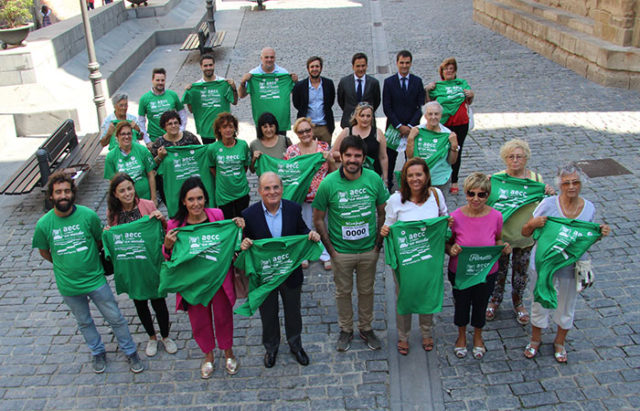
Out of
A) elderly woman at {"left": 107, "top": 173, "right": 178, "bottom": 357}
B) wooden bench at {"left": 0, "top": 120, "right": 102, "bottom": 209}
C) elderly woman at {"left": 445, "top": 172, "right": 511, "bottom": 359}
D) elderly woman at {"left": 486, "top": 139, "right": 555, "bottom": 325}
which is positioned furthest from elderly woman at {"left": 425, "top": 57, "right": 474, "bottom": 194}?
wooden bench at {"left": 0, "top": 120, "right": 102, "bottom": 209}

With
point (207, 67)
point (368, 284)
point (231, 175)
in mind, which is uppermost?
point (207, 67)

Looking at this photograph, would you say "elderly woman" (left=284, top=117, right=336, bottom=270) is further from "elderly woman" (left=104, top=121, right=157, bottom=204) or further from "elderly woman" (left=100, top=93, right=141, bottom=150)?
"elderly woman" (left=100, top=93, right=141, bottom=150)

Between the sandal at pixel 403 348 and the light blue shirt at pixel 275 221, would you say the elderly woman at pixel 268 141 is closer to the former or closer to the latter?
the light blue shirt at pixel 275 221

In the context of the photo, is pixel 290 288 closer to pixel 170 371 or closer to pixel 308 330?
pixel 308 330

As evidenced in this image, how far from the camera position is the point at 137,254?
5617mm

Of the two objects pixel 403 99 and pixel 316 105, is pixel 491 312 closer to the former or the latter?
pixel 403 99

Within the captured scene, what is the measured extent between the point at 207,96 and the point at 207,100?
6 cm

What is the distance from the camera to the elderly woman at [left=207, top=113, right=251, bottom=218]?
7168mm

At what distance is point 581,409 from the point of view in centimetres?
514

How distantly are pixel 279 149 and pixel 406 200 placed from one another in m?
2.30

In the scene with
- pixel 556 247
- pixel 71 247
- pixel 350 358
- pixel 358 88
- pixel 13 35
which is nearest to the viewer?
pixel 556 247

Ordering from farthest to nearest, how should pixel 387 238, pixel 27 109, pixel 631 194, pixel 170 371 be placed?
pixel 27 109
pixel 631 194
pixel 170 371
pixel 387 238

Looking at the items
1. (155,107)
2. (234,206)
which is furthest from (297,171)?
(155,107)

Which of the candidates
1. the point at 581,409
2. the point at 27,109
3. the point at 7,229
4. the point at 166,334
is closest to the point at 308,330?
the point at 166,334
